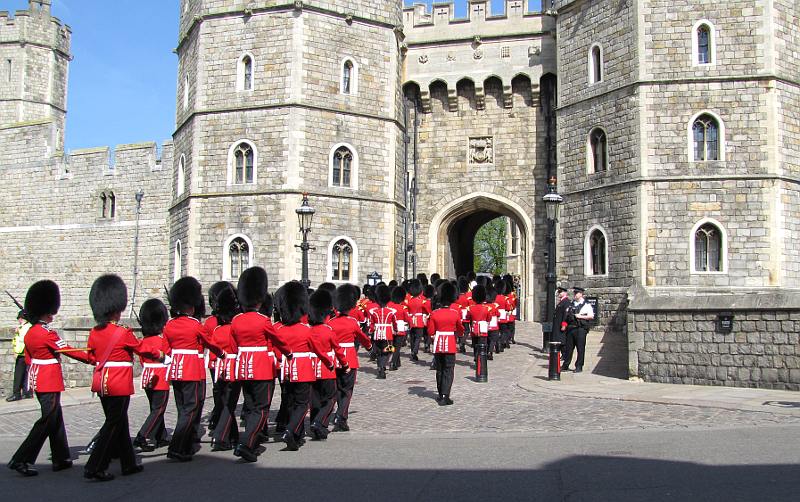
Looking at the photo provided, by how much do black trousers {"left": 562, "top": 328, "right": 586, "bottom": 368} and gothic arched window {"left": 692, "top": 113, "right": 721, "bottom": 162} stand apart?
822 cm

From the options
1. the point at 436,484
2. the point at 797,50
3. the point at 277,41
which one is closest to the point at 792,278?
the point at 797,50

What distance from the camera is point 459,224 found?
2983cm

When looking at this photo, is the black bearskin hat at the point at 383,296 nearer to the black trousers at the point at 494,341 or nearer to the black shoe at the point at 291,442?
the black trousers at the point at 494,341

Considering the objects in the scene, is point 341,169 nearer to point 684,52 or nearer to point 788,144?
point 684,52

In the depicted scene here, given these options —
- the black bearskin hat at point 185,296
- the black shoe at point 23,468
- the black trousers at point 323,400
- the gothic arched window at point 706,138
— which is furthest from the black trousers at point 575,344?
the black shoe at point 23,468

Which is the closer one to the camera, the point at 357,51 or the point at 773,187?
the point at 773,187

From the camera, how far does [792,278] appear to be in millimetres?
20844

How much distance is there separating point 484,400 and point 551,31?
17.0 meters

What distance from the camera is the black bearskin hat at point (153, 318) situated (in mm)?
8812

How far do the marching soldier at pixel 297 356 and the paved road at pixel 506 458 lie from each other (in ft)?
1.06

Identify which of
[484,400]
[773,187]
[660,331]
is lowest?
[484,400]

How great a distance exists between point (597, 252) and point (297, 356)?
51.6 ft

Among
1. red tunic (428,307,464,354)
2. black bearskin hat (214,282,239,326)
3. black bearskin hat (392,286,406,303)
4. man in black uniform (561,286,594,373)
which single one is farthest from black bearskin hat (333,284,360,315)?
man in black uniform (561,286,594,373)

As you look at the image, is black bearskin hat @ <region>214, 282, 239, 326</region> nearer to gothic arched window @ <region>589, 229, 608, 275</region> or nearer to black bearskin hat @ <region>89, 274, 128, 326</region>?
black bearskin hat @ <region>89, 274, 128, 326</region>
